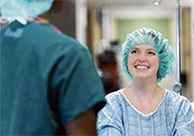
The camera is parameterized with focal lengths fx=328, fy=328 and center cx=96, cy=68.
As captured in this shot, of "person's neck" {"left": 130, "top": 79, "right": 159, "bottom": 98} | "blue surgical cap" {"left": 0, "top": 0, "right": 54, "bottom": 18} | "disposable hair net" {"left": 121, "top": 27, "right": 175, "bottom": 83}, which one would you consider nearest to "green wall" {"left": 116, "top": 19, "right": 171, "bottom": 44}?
"disposable hair net" {"left": 121, "top": 27, "right": 175, "bottom": 83}

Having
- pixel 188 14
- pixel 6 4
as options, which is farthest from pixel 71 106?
pixel 188 14

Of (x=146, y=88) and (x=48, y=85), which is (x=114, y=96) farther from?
(x=48, y=85)

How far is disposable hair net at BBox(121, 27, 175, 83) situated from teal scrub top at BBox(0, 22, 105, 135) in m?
0.38

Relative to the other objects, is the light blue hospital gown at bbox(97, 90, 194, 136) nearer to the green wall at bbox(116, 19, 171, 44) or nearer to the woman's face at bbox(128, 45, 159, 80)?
the woman's face at bbox(128, 45, 159, 80)

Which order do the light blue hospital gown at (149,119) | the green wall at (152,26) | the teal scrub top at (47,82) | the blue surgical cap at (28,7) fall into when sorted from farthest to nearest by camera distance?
the green wall at (152,26) < the light blue hospital gown at (149,119) < the blue surgical cap at (28,7) < the teal scrub top at (47,82)

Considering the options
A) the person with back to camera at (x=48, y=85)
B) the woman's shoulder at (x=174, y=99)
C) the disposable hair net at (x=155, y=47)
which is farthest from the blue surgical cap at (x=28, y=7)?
the woman's shoulder at (x=174, y=99)

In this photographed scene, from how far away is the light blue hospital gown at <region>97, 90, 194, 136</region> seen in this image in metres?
1.19

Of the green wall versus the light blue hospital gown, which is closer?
the light blue hospital gown

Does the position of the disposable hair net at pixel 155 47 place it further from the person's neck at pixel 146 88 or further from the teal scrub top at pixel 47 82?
the teal scrub top at pixel 47 82

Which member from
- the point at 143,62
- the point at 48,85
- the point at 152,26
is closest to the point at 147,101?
the point at 143,62

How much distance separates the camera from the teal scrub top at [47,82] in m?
0.82

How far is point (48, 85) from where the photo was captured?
2.68 ft

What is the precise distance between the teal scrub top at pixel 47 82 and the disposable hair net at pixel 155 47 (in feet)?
1.26

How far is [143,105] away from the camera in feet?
4.02
